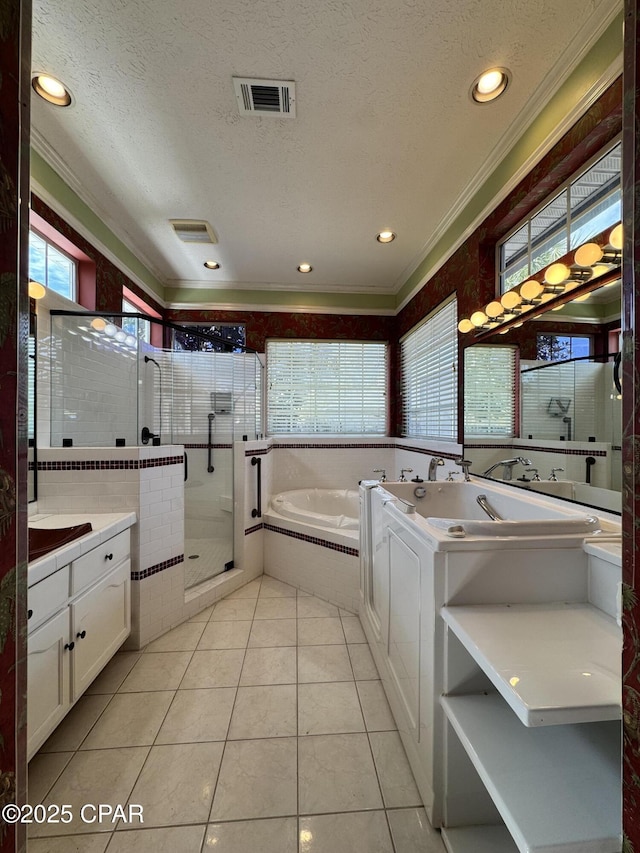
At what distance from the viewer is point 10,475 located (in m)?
0.51

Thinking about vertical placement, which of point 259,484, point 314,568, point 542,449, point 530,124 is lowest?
point 314,568

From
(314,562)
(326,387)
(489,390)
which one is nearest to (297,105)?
(489,390)

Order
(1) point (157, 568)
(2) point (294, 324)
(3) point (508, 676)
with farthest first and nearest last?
(2) point (294, 324) < (1) point (157, 568) < (3) point (508, 676)

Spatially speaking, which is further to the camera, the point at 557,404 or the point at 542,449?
the point at 542,449

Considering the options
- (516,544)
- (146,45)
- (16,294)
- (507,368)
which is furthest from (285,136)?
(516,544)

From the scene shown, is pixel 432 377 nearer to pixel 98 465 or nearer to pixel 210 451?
pixel 210 451

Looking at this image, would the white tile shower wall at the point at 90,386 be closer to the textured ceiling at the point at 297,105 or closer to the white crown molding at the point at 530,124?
the textured ceiling at the point at 297,105

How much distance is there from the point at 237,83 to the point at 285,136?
→ 344 millimetres

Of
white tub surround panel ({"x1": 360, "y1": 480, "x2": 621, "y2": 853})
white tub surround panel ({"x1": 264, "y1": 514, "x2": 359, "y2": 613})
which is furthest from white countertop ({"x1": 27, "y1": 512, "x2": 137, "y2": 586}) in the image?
white tub surround panel ({"x1": 360, "y1": 480, "x2": 621, "y2": 853})

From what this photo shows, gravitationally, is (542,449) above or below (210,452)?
above

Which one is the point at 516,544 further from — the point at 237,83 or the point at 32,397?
the point at 32,397

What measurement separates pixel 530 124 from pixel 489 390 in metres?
1.31

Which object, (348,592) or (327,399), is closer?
(348,592)

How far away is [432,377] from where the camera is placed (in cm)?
295
